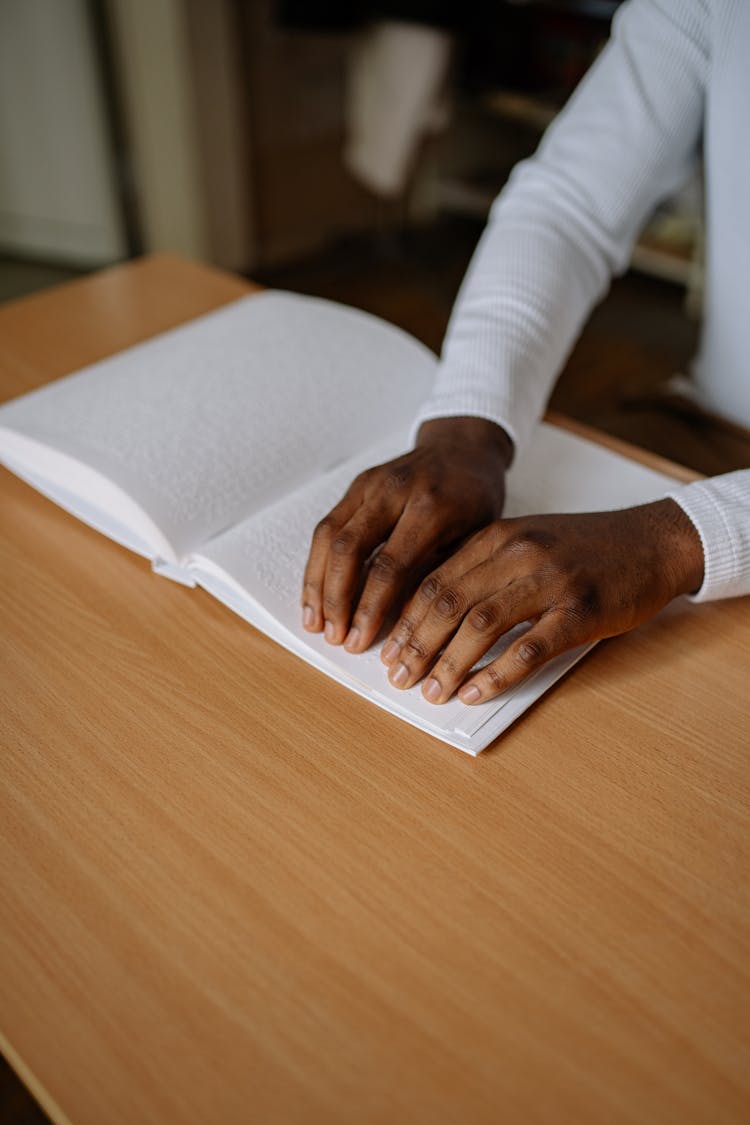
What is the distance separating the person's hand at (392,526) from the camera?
63 centimetres

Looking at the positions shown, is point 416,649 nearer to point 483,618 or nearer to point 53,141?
point 483,618

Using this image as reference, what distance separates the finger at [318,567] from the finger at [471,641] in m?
0.09

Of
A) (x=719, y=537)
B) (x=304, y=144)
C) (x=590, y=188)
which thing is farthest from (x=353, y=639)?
(x=304, y=144)

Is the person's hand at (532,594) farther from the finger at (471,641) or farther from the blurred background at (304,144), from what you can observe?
the blurred background at (304,144)

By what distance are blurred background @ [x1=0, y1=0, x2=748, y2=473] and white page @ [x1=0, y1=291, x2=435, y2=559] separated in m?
1.44

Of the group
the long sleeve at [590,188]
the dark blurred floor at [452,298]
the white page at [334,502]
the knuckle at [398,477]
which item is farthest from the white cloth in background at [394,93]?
the knuckle at [398,477]

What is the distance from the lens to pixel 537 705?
1.98ft

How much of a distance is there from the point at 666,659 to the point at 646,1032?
10.5 inches

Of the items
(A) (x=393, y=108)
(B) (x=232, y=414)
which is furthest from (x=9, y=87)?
(B) (x=232, y=414)

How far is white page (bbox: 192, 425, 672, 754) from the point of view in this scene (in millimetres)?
584

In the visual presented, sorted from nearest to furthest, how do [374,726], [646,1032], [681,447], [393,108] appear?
[646,1032] < [374,726] < [681,447] < [393,108]

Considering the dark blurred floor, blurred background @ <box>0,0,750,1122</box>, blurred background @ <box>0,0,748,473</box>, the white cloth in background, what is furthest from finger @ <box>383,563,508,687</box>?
the white cloth in background

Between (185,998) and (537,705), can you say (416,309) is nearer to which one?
(537,705)

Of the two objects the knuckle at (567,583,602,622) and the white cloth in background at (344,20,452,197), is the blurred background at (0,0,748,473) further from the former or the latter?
the knuckle at (567,583,602,622)
